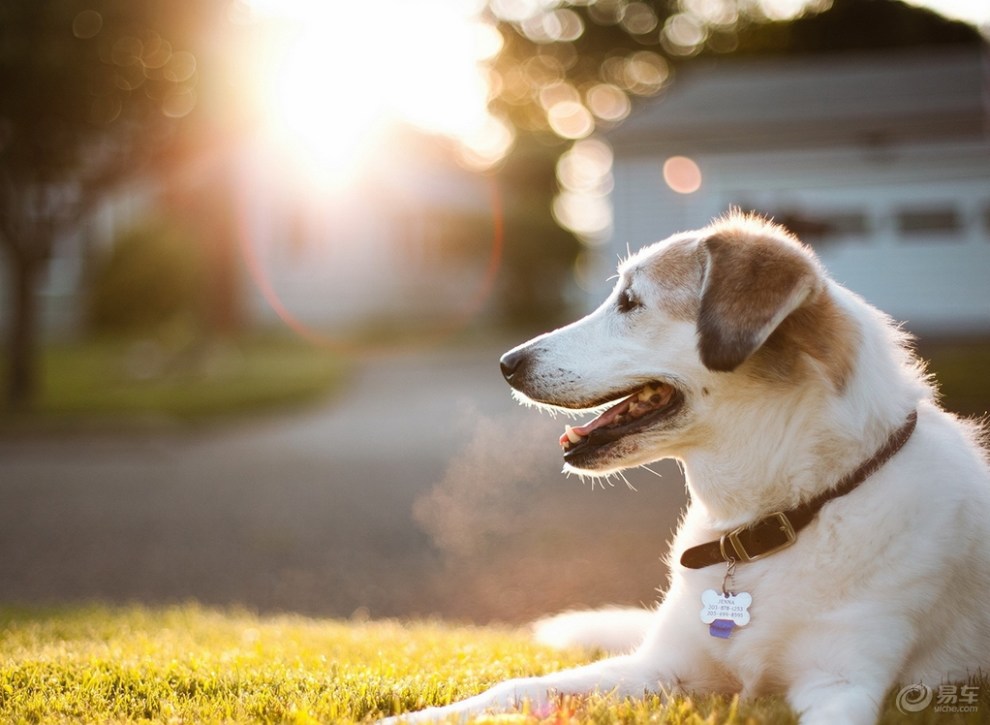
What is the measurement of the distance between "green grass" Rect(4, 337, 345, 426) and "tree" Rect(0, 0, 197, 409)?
47.1 inches

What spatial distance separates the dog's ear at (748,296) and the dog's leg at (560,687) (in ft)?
3.15

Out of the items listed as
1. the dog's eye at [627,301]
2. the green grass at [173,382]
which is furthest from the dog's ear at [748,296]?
the green grass at [173,382]

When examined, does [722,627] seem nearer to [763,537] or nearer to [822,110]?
[763,537]

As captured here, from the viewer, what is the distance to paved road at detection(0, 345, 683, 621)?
21.5ft

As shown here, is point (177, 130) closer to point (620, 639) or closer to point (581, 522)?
point (581, 522)

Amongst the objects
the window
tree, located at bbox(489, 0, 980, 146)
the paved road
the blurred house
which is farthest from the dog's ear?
tree, located at bbox(489, 0, 980, 146)

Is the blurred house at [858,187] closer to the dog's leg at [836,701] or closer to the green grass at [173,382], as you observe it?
the green grass at [173,382]

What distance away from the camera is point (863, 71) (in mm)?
23672

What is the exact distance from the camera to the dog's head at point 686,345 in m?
2.83

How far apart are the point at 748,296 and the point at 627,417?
26.2 inches

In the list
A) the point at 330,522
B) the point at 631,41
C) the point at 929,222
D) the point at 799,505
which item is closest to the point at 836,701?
the point at 799,505

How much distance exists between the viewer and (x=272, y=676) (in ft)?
10.9

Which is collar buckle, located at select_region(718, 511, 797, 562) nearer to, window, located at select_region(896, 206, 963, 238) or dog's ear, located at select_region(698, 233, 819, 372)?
dog's ear, located at select_region(698, 233, 819, 372)

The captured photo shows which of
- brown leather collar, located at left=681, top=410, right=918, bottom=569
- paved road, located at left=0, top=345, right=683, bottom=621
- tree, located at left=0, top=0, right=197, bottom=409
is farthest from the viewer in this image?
tree, located at left=0, top=0, right=197, bottom=409
